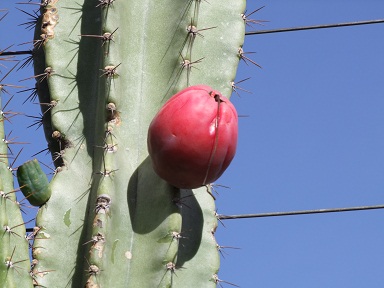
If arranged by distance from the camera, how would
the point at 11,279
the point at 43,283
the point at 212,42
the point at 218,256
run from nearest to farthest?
the point at 11,279, the point at 43,283, the point at 218,256, the point at 212,42

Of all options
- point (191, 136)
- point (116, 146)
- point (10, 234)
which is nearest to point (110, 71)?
point (116, 146)

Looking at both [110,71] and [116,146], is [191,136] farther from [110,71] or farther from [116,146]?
[110,71]

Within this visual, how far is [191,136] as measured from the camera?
2764mm

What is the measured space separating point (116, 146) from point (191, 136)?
0.79ft

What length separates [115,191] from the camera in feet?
9.18

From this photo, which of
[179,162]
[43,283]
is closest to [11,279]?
[43,283]

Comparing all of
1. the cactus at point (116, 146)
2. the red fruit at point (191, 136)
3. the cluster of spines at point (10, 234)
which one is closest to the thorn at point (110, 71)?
the cactus at point (116, 146)

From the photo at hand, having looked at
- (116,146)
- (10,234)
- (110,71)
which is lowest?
(10,234)

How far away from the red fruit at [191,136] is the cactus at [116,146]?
0.27 ft

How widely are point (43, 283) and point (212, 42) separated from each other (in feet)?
3.09

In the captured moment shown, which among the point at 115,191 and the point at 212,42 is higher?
the point at 212,42

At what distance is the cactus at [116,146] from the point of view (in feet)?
8.95

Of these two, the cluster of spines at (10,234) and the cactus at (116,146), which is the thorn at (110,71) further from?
the cluster of spines at (10,234)

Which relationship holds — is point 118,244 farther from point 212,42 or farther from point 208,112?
point 212,42
